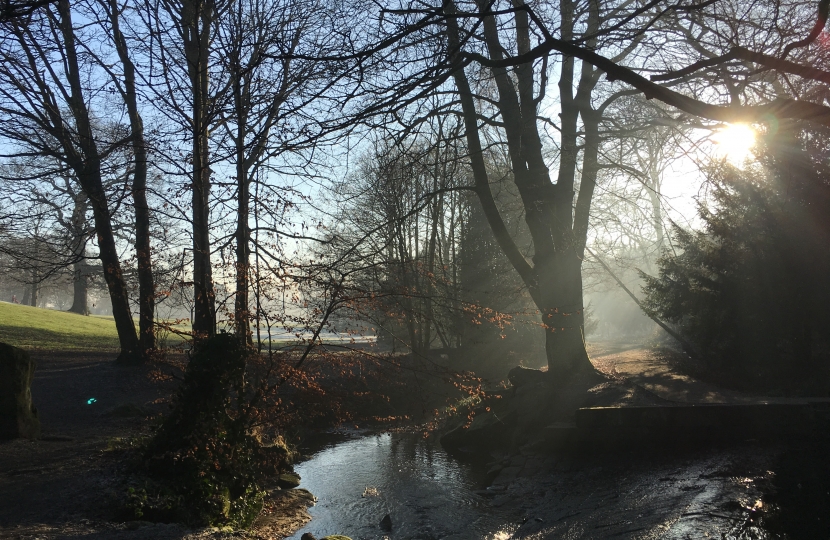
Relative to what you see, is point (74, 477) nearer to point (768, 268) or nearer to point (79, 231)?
point (79, 231)

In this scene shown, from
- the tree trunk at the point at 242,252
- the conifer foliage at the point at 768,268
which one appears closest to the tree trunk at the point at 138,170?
the tree trunk at the point at 242,252

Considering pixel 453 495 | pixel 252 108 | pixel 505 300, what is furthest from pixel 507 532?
pixel 505 300

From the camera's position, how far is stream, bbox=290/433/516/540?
26.0 ft

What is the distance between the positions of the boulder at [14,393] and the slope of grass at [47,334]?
12737 millimetres

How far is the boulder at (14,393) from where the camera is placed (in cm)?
787

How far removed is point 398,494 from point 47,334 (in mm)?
20797

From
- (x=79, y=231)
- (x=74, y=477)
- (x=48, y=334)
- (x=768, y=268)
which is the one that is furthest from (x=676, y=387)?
(x=48, y=334)

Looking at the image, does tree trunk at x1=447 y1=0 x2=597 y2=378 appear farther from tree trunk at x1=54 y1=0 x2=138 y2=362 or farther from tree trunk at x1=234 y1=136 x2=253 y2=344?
tree trunk at x1=54 y1=0 x2=138 y2=362

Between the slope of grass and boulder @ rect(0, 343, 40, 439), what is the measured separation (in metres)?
12.7

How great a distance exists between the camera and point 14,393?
312 inches

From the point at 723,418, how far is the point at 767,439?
769 millimetres

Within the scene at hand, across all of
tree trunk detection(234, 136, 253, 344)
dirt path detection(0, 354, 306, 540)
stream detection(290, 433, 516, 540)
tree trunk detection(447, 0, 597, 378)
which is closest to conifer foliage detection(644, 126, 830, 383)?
tree trunk detection(447, 0, 597, 378)

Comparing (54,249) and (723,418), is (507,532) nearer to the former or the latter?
(723,418)

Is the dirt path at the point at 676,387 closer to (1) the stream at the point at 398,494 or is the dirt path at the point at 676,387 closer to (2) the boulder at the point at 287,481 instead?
(1) the stream at the point at 398,494
